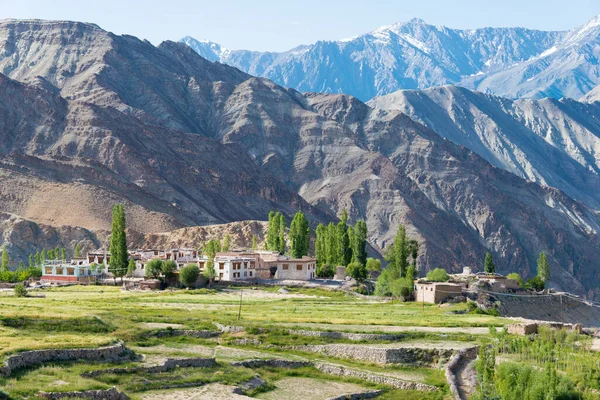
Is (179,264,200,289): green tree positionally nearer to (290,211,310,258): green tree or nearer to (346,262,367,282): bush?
(346,262,367,282): bush

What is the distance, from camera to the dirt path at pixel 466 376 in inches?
1909

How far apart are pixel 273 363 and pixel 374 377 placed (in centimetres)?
598

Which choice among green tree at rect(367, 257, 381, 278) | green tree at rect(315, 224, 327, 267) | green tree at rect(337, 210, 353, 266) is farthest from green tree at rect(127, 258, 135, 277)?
green tree at rect(367, 257, 381, 278)

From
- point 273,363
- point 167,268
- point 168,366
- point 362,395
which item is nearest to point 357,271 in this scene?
point 167,268

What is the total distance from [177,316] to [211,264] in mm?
43032

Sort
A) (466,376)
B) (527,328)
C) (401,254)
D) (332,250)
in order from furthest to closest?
A: (332,250)
(401,254)
(527,328)
(466,376)

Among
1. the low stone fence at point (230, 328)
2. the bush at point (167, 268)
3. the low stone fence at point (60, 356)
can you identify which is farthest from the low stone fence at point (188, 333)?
the bush at point (167, 268)

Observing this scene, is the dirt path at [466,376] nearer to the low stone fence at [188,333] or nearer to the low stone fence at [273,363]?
the low stone fence at [273,363]

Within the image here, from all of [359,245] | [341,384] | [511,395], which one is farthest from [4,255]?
[511,395]

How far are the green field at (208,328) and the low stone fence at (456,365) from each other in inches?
22.0

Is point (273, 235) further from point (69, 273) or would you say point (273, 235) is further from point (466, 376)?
point (466, 376)

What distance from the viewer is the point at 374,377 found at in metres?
52.1

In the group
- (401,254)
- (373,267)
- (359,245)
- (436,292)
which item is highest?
(359,245)

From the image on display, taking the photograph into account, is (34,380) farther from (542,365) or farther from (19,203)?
(19,203)
